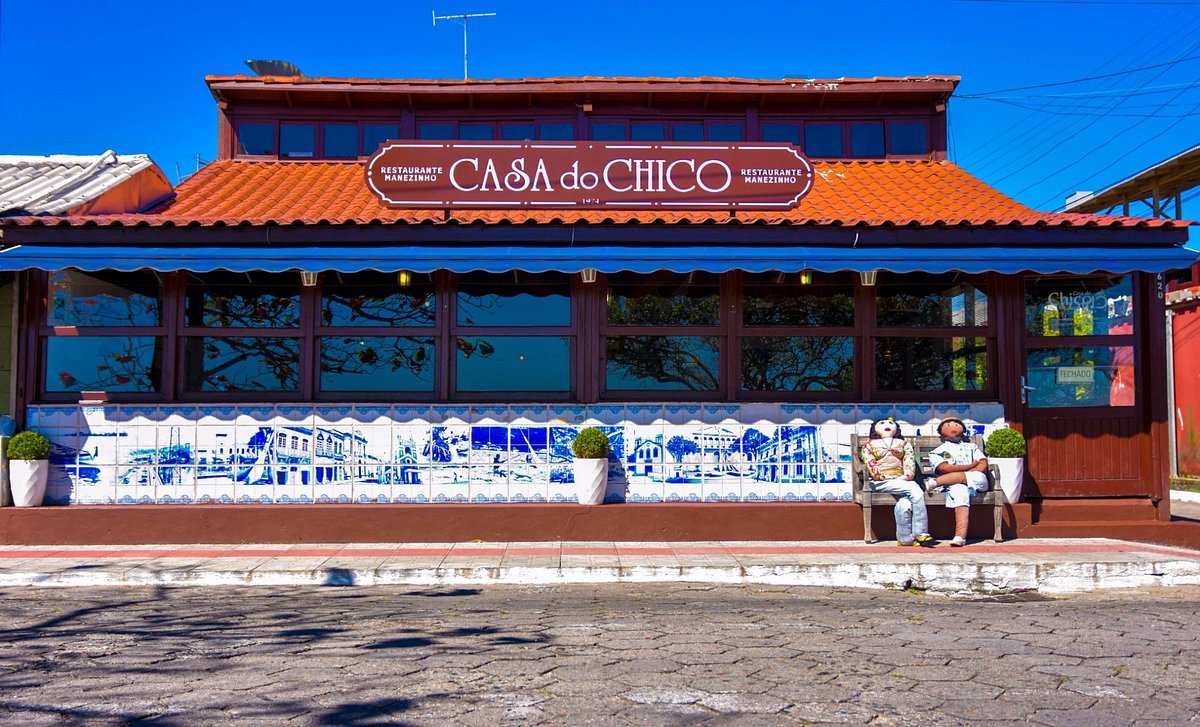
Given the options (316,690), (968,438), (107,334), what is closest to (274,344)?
(107,334)

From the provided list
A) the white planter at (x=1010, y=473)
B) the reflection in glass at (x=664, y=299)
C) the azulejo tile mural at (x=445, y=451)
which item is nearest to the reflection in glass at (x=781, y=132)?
the reflection in glass at (x=664, y=299)

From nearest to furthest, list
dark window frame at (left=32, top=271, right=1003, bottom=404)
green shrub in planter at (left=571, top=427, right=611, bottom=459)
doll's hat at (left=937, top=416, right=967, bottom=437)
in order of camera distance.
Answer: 1. green shrub in planter at (left=571, top=427, right=611, bottom=459)
2. doll's hat at (left=937, top=416, right=967, bottom=437)
3. dark window frame at (left=32, top=271, right=1003, bottom=404)

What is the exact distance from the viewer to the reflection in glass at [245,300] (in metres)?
9.66

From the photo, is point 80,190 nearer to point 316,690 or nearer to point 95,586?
point 95,586

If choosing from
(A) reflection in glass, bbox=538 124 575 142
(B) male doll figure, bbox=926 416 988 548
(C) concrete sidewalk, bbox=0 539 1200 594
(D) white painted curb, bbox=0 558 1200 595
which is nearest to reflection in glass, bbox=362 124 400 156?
(A) reflection in glass, bbox=538 124 575 142

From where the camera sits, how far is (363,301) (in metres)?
9.74

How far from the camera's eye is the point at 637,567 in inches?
313

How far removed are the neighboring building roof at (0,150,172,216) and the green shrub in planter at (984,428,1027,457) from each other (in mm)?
9947

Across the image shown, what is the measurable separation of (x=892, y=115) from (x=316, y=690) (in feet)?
36.3

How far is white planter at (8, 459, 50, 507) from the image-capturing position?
29.4ft

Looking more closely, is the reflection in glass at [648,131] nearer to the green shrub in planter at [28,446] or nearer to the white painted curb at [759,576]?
the white painted curb at [759,576]

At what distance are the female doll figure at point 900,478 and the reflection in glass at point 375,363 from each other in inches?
187

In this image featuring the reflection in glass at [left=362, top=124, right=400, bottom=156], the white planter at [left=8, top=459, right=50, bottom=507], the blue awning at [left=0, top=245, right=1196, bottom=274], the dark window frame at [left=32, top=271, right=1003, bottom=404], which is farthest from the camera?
the reflection in glass at [left=362, top=124, right=400, bottom=156]

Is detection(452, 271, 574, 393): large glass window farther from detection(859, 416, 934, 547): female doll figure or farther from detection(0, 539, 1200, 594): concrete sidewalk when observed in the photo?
detection(859, 416, 934, 547): female doll figure
